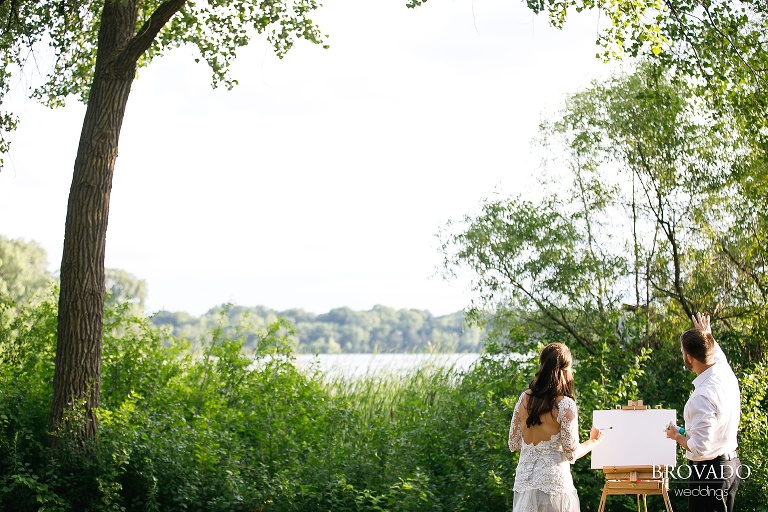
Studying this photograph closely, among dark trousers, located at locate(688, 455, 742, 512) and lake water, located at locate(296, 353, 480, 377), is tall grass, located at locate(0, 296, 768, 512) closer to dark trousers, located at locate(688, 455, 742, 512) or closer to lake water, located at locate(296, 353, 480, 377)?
lake water, located at locate(296, 353, 480, 377)

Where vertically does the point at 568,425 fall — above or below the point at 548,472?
above

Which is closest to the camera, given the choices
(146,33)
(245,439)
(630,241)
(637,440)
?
(637,440)

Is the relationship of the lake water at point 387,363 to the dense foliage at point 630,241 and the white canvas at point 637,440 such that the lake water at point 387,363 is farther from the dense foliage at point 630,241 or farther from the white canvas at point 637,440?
the white canvas at point 637,440

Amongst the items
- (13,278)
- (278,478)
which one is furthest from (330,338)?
(278,478)

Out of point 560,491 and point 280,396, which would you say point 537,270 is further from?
point 560,491

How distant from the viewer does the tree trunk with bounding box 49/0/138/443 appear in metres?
6.26

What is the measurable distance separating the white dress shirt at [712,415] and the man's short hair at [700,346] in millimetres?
59

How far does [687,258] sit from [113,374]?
5.31 metres

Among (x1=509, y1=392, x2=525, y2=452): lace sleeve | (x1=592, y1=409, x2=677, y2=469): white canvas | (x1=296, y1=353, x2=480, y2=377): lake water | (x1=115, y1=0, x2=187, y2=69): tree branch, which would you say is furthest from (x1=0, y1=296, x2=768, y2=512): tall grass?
(x1=115, y1=0, x2=187, y2=69): tree branch

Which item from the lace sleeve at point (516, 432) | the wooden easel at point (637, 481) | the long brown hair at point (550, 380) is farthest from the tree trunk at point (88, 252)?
the wooden easel at point (637, 481)

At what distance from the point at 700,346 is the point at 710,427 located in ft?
1.22

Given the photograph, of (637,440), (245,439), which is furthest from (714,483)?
(245,439)

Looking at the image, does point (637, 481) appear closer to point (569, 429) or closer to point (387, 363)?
point (569, 429)

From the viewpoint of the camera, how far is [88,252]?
6.34 metres
